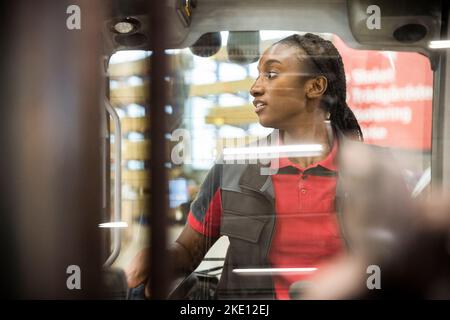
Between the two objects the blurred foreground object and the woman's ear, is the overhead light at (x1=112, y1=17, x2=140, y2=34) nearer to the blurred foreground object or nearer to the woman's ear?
the woman's ear

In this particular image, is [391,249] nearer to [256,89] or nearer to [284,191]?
[284,191]

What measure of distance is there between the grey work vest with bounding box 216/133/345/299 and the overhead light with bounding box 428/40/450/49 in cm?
57

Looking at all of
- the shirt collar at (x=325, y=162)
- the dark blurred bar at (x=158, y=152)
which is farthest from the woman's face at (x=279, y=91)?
the dark blurred bar at (x=158, y=152)

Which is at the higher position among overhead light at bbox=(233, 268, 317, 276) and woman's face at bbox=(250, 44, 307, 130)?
woman's face at bbox=(250, 44, 307, 130)

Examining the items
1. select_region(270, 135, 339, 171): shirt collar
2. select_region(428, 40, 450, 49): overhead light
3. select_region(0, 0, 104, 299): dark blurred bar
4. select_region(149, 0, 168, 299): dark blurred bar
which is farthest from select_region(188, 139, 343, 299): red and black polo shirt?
select_region(428, 40, 450, 49): overhead light

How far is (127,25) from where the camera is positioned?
2.21 m

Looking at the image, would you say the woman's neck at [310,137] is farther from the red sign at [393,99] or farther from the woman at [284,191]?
the red sign at [393,99]

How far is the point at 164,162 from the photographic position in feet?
7.06

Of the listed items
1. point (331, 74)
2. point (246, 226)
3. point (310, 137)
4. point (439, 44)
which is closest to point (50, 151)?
point (246, 226)

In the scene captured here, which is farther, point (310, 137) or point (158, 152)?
point (310, 137)

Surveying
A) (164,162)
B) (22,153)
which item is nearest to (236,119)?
(164,162)

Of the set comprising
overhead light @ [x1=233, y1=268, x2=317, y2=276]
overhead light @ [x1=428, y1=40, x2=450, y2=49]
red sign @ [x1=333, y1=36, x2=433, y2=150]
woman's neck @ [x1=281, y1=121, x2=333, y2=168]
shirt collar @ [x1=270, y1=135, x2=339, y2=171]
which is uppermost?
overhead light @ [x1=428, y1=40, x2=450, y2=49]

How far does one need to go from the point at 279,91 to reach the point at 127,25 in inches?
29.0

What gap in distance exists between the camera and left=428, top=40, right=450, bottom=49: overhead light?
2.23 meters
